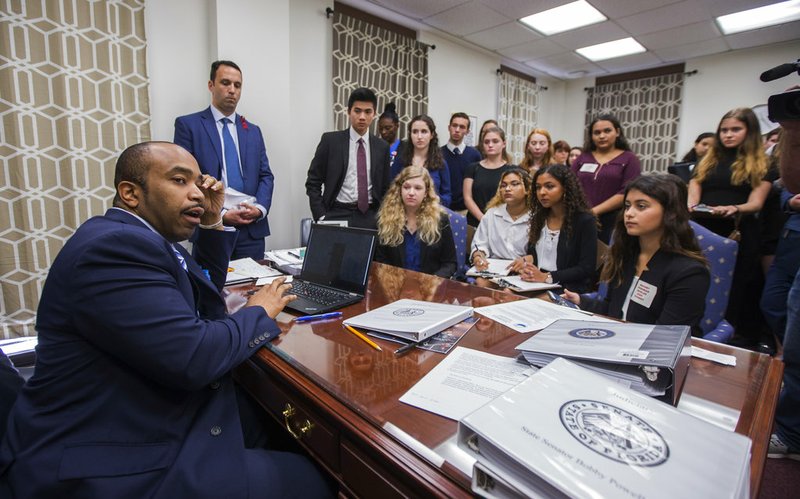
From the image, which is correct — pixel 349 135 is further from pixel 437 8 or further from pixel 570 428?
pixel 570 428

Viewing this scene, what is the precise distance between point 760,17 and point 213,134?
575 centimetres

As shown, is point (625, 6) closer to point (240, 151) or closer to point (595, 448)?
point (240, 151)

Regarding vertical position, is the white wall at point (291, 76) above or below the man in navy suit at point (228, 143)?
→ above

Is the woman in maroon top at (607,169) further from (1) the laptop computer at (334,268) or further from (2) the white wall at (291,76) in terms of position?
(2) the white wall at (291,76)

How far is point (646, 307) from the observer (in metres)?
1.49

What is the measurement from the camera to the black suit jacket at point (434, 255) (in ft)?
7.88

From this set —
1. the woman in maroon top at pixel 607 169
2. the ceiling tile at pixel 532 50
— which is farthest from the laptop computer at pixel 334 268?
the ceiling tile at pixel 532 50

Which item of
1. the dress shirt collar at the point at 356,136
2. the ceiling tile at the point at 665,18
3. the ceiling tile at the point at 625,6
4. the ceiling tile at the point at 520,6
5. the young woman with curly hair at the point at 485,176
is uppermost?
the ceiling tile at the point at 665,18

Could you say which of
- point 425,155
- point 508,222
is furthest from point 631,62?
point 508,222

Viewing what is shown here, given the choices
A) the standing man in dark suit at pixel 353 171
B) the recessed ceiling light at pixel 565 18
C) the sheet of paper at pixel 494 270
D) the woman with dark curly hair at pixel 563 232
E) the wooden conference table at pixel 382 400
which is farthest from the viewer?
the recessed ceiling light at pixel 565 18

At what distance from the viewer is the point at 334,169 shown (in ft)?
10.3

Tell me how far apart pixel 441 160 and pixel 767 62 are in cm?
507

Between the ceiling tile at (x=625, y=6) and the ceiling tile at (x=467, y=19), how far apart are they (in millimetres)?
947

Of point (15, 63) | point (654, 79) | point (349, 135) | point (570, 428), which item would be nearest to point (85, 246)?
point (570, 428)
